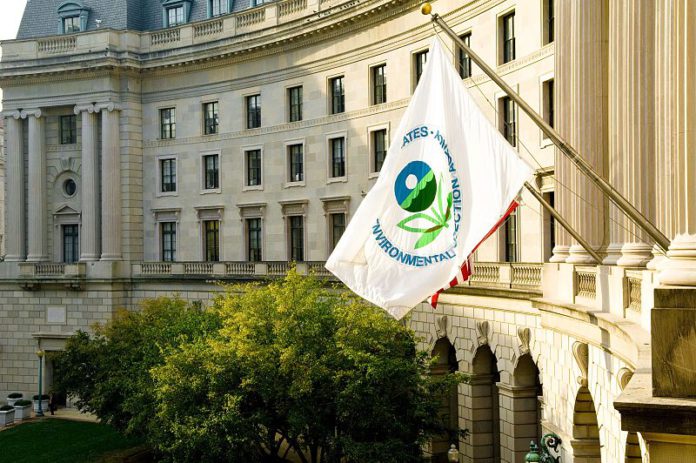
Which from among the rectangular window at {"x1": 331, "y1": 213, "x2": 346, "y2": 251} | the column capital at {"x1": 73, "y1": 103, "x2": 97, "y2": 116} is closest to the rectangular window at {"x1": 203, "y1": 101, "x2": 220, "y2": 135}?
the column capital at {"x1": 73, "y1": 103, "x2": 97, "y2": 116}

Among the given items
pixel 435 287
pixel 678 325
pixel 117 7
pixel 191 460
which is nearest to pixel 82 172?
pixel 117 7

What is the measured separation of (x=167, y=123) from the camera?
77562mm

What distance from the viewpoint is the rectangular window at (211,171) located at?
7456 cm

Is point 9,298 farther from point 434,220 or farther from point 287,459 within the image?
point 434,220

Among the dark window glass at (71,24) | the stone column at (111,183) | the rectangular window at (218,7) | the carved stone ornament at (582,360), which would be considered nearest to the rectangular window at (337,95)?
the rectangular window at (218,7)

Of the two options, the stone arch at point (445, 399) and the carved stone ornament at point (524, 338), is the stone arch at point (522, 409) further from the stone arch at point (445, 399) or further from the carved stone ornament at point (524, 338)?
the stone arch at point (445, 399)

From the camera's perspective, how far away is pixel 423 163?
21766mm

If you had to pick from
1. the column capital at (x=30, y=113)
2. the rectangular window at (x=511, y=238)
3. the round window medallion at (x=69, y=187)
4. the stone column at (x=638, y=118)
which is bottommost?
the rectangular window at (x=511, y=238)

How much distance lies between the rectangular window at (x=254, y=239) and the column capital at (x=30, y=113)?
59.9 ft

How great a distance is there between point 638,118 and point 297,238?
45.6m

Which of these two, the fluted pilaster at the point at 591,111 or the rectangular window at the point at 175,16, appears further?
the rectangular window at the point at 175,16

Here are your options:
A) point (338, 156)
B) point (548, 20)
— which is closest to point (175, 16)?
point (338, 156)

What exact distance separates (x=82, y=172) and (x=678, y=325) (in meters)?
Result: 68.7

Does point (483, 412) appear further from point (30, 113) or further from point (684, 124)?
point (30, 113)
